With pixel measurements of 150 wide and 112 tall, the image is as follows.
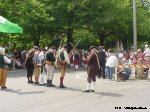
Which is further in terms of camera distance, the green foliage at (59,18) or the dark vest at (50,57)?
the green foliage at (59,18)

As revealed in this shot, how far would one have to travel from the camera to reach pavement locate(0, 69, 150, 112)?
11.6m

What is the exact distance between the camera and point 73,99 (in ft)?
44.3

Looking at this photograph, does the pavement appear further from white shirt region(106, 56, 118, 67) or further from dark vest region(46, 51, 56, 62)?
white shirt region(106, 56, 118, 67)

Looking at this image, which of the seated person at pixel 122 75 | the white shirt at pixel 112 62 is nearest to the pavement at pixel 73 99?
the seated person at pixel 122 75

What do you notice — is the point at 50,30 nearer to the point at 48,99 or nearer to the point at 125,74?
the point at 125,74

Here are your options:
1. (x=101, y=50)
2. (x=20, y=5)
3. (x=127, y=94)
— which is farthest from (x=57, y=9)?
(x=127, y=94)

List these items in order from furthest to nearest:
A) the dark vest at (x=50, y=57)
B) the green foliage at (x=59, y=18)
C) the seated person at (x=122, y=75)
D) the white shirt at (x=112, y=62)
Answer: the green foliage at (x=59, y=18)
the white shirt at (x=112, y=62)
the seated person at (x=122, y=75)
the dark vest at (x=50, y=57)

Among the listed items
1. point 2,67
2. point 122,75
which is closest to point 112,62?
point 122,75

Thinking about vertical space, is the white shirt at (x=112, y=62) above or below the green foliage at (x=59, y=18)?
below

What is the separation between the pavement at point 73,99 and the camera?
11602 millimetres

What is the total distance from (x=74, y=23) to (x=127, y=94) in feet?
81.5

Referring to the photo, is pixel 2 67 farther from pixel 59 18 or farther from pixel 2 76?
pixel 59 18

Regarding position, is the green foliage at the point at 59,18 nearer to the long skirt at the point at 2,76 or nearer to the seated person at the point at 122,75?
the seated person at the point at 122,75

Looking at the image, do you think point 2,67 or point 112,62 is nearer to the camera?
point 2,67
